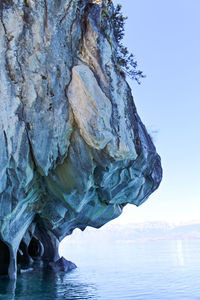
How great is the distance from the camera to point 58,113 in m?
14.1

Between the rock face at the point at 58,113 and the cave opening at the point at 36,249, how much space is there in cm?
921

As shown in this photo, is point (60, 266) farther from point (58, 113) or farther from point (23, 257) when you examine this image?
point (58, 113)

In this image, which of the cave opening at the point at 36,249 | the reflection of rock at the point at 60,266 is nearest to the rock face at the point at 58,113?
the reflection of rock at the point at 60,266

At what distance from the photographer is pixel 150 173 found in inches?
765

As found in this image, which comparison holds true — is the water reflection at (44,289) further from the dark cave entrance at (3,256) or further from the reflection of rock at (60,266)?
the reflection of rock at (60,266)

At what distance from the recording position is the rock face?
13.3 metres

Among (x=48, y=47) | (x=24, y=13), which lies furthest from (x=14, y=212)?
(x=24, y=13)

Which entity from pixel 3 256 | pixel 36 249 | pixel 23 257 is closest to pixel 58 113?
pixel 3 256

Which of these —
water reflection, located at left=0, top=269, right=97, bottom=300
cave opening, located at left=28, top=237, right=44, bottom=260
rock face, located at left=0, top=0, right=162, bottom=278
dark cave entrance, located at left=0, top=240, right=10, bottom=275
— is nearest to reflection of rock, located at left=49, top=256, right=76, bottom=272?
cave opening, located at left=28, top=237, right=44, bottom=260

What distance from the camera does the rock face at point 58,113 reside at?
13327 millimetres

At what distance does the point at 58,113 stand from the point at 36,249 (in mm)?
16505

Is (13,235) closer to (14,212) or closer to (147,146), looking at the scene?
(14,212)

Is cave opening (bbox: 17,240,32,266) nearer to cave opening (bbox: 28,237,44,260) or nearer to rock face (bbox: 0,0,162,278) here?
cave opening (bbox: 28,237,44,260)

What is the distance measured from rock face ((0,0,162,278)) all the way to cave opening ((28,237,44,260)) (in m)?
9.21
